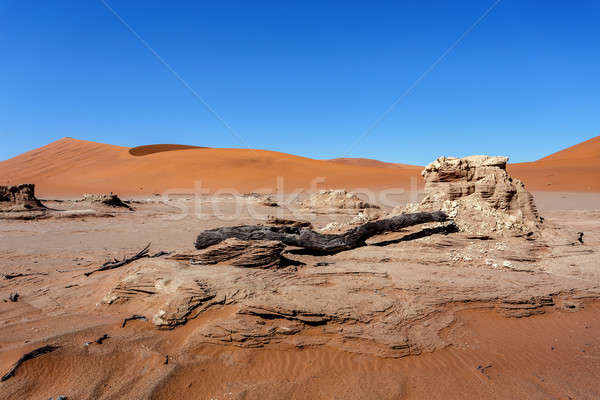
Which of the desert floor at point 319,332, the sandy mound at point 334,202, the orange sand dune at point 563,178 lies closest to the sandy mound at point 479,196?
the desert floor at point 319,332

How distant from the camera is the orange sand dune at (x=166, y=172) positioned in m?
31.3

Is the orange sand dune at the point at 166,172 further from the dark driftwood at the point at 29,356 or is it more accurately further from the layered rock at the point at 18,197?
the dark driftwood at the point at 29,356

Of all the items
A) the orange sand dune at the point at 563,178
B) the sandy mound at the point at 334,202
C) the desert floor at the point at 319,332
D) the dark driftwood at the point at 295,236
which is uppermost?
the orange sand dune at the point at 563,178

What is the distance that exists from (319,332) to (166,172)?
37739mm

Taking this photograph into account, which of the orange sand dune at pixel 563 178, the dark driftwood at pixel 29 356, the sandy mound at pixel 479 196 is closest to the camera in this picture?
the dark driftwood at pixel 29 356

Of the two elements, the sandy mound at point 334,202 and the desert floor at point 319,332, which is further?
the sandy mound at point 334,202

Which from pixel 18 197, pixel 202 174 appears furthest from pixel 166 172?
pixel 18 197

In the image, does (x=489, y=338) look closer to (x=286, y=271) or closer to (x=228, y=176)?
(x=286, y=271)

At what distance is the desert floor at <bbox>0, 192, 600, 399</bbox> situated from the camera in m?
2.55

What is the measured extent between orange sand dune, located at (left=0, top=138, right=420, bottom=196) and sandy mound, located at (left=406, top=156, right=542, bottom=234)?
21548 mm

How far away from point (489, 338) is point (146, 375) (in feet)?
9.81

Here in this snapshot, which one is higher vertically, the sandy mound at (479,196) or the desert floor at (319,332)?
the sandy mound at (479,196)

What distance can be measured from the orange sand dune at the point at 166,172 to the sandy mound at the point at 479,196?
21548mm

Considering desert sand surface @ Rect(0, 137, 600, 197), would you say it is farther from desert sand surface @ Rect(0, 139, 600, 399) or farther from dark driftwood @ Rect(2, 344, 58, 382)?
dark driftwood @ Rect(2, 344, 58, 382)
